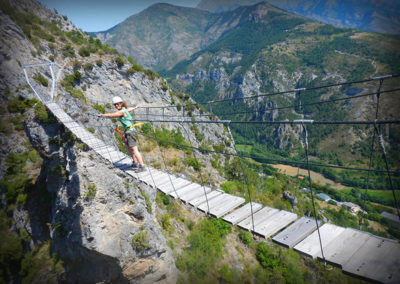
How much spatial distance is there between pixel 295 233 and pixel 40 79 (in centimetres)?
1971

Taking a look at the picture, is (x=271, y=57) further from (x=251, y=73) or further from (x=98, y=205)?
(x=98, y=205)

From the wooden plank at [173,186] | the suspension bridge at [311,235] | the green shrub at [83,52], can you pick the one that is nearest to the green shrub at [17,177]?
the suspension bridge at [311,235]

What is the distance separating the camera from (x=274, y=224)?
4.88 m

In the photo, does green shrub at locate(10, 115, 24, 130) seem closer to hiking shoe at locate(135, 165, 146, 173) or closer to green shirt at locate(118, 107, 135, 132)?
hiking shoe at locate(135, 165, 146, 173)

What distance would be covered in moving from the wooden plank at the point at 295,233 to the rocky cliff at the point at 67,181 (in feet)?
15.0

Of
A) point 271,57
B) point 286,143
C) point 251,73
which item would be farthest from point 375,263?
point 271,57

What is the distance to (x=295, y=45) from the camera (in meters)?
197

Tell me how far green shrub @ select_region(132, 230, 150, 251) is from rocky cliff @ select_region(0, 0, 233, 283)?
0.03 metres

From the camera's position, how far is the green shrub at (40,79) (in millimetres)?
16156

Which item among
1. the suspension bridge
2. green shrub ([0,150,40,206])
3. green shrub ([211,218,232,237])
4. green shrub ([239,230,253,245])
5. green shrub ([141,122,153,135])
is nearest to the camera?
the suspension bridge

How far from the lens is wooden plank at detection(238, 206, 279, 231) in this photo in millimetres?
5008

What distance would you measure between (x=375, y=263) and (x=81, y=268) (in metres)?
8.83

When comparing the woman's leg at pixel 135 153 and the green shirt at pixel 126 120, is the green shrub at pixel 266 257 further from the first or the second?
the green shirt at pixel 126 120

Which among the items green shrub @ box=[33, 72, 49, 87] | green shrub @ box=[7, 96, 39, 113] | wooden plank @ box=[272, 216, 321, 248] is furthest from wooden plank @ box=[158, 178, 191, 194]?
green shrub @ box=[33, 72, 49, 87]
